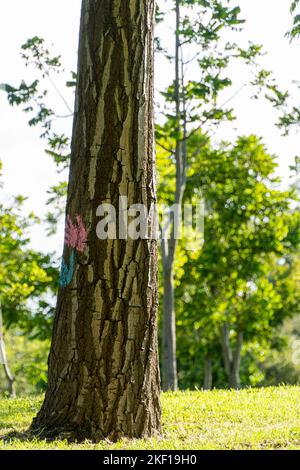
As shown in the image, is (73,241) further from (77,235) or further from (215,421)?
(215,421)

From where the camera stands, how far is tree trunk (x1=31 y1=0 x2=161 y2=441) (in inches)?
247

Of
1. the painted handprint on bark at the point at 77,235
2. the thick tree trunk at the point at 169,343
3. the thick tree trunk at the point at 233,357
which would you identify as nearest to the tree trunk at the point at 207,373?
the thick tree trunk at the point at 233,357

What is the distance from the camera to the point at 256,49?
17.9m

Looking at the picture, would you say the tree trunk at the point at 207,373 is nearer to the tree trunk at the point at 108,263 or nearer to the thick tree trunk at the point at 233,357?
the thick tree trunk at the point at 233,357

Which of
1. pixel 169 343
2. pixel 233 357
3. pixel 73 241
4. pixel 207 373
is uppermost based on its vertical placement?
pixel 73 241

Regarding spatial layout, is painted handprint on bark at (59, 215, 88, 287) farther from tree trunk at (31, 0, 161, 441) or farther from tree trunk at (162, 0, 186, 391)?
tree trunk at (162, 0, 186, 391)

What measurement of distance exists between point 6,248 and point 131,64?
15811 mm

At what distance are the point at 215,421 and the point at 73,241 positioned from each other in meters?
2.28

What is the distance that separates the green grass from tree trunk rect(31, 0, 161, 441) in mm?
293

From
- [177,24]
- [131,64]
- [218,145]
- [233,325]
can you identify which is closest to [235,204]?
[218,145]

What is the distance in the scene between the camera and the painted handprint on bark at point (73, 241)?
6461mm

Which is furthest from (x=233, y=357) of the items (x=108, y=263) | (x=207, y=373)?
(x=108, y=263)

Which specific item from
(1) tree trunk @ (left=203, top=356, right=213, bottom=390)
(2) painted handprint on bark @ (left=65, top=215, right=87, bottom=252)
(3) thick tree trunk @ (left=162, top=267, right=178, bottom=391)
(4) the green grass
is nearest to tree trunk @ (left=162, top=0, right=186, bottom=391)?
(3) thick tree trunk @ (left=162, top=267, right=178, bottom=391)

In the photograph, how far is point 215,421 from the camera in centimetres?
713
